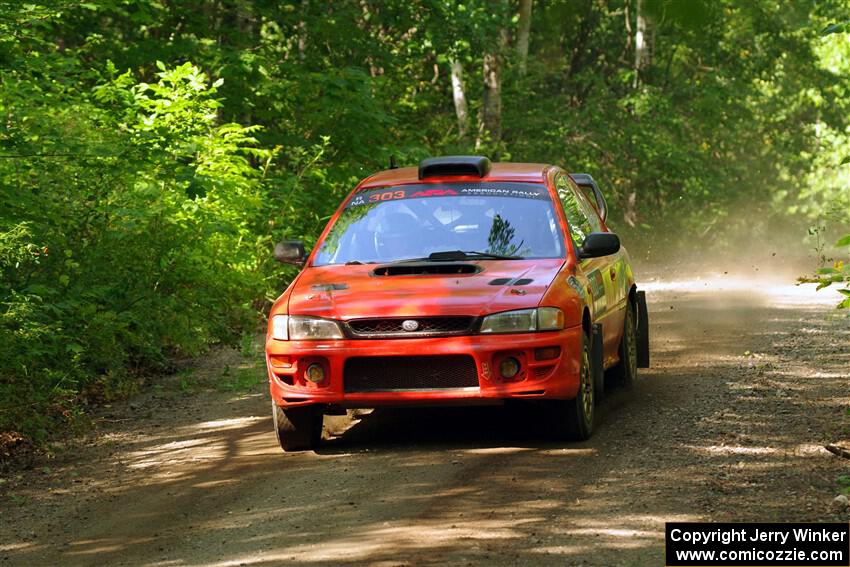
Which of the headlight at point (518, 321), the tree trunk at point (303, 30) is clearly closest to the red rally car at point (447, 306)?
the headlight at point (518, 321)

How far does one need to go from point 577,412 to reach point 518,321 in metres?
0.78

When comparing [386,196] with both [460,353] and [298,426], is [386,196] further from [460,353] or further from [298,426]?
[460,353]

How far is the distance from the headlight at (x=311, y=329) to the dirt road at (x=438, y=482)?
78 cm

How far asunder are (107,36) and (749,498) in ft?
50.4

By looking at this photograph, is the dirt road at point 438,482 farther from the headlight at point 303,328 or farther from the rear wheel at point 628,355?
the headlight at point 303,328

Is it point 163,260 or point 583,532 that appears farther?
point 163,260

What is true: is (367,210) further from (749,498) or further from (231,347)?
(231,347)

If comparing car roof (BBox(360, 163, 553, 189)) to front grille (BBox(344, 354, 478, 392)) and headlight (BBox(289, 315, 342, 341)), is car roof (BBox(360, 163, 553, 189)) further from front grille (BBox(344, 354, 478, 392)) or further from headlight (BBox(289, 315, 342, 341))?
front grille (BBox(344, 354, 478, 392))

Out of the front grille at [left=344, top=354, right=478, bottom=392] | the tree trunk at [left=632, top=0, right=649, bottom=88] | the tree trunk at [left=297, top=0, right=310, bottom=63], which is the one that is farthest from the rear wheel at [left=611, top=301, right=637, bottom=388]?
the tree trunk at [left=632, top=0, right=649, bottom=88]

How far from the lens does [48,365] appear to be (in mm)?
10766

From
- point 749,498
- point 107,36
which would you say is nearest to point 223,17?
point 107,36

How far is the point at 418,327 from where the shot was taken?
835 centimetres

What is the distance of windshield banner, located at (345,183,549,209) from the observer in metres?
9.84

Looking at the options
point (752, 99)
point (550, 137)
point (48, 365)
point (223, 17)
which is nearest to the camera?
point (48, 365)
